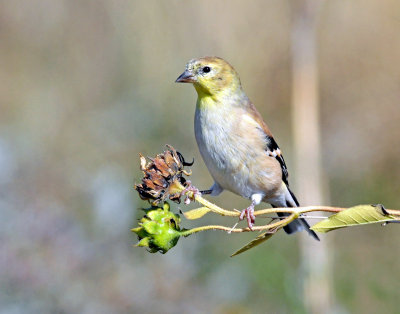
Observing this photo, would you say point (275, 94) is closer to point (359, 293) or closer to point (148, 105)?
point (148, 105)

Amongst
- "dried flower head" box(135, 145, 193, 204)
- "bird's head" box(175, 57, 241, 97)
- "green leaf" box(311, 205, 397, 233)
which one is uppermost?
"bird's head" box(175, 57, 241, 97)

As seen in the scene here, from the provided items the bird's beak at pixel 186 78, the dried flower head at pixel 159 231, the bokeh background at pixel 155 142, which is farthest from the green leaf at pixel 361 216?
the bokeh background at pixel 155 142

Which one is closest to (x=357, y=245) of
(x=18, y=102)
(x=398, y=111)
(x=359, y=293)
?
(x=359, y=293)

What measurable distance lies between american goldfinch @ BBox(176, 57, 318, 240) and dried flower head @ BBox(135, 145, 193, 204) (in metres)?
0.92

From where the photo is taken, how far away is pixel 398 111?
657 centimetres

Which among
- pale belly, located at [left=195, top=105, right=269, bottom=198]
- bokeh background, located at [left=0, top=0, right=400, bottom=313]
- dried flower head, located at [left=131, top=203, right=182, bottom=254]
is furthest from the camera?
bokeh background, located at [left=0, top=0, right=400, bottom=313]

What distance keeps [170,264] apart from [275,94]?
377 centimetres

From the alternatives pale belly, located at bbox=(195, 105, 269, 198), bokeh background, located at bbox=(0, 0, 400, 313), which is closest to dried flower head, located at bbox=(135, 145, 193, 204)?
pale belly, located at bbox=(195, 105, 269, 198)

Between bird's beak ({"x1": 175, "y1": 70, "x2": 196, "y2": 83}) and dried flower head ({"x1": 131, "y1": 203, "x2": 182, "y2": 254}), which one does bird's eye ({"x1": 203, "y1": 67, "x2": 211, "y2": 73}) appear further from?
dried flower head ({"x1": 131, "y1": 203, "x2": 182, "y2": 254})

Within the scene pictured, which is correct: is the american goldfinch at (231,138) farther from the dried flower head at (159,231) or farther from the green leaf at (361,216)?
the green leaf at (361,216)

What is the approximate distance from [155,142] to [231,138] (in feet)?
8.34

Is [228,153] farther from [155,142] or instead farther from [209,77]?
[155,142]

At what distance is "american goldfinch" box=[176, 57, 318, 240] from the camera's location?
3162mm

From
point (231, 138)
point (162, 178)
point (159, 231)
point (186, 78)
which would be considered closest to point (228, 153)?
point (231, 138)
